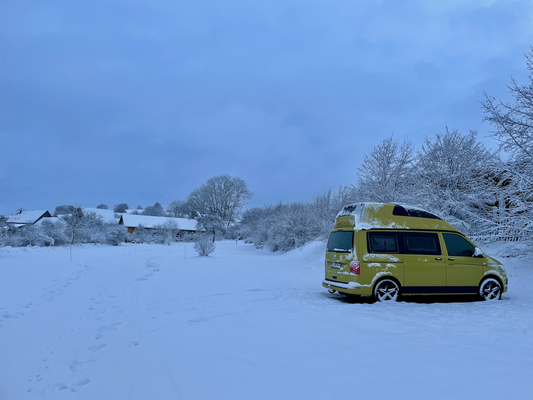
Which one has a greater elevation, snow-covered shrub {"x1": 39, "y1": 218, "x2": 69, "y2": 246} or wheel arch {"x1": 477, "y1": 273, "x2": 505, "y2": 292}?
snow-covered shrub {"x1": 39, "y1": 218, "x2": 69, "y2": 246}

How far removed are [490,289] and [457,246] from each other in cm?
136

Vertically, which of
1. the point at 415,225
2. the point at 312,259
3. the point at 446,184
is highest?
the point at 446,184

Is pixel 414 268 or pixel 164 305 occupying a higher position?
pixel 414 268

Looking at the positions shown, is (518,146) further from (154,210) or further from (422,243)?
(154,210)

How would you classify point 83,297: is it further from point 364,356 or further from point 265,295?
point 364,356

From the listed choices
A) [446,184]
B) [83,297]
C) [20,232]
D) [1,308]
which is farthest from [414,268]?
[20,232]

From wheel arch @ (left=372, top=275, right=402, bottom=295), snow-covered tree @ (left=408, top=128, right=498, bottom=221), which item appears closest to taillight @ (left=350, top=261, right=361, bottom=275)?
wheel arch @ (left=372, top=275, right=402, bottom=295)

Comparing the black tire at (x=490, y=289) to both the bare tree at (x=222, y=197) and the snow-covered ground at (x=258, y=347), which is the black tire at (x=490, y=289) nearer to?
the snow-covered ground at (x=258, y=347)

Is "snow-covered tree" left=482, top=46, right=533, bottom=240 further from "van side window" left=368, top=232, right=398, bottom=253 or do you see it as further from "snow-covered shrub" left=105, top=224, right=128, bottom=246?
"snow-covered shrub" left=105, top=224, right=128, bottom=246

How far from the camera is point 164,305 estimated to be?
23.6ft

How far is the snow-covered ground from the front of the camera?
328 cm

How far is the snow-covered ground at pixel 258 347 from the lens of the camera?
3275mm

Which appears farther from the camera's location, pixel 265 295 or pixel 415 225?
pixel 265 295

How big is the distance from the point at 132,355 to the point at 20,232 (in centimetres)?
3339
